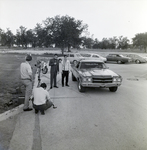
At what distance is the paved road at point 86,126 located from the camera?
3.75 m

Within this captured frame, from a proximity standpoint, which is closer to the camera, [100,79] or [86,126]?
[86,126]

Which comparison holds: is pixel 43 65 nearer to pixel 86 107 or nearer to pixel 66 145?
pixel 86 107

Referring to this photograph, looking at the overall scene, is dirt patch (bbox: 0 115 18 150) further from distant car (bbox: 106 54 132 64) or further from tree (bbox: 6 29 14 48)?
tree (bbox: 6 29 14 48)

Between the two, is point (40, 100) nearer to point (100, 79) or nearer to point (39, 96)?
point (39, 96)

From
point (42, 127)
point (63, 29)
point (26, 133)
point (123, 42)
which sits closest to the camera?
point (26, 133)

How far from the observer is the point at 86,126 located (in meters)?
4.60

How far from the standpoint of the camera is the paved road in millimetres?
3752

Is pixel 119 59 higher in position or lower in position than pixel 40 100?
lower

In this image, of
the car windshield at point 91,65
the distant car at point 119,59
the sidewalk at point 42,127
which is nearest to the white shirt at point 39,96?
the sidewalk at point 42,127

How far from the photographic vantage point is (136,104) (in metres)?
6.61

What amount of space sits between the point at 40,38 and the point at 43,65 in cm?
2868

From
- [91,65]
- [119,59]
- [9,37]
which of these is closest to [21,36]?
[9,37]

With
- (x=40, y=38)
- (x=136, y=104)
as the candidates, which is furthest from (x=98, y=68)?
(x=40, y=38)

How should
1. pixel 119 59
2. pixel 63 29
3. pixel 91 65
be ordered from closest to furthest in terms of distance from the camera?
pixel 91 65, pixel 119 59, pixel 63 29
